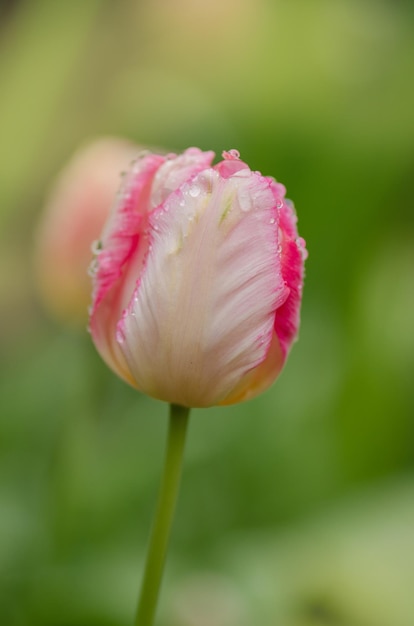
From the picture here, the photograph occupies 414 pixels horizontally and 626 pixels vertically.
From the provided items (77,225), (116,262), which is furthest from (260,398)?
(116,262)

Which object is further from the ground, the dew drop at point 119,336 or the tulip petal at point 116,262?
the tulip petal at point 116,262

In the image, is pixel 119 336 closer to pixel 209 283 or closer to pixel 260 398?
pixel 209 283

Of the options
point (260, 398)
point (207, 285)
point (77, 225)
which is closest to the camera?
point (207, 285)

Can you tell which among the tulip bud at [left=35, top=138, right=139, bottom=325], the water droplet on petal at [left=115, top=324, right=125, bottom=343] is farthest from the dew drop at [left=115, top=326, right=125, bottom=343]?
the tulip bud at [left=35, top=138, right=139, bottom=325]

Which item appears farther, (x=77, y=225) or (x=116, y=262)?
(x=77, y=225)

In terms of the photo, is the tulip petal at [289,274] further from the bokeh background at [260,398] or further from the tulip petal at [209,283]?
the bokeh background at [260,398]

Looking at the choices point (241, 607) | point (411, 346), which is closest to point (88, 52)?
point (411, 346)

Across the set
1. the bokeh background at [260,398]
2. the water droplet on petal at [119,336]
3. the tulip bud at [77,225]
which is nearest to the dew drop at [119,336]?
the water droplet on petal at [119,336]

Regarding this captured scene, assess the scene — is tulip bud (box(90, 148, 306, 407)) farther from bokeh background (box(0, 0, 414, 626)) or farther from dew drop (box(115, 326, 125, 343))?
bokeh background (box(0, 0, 414, 626))
